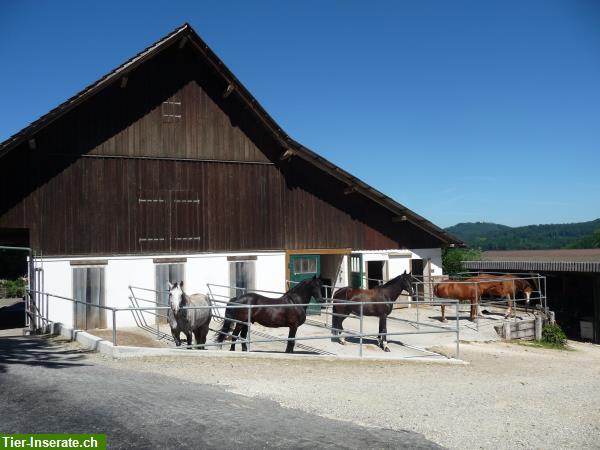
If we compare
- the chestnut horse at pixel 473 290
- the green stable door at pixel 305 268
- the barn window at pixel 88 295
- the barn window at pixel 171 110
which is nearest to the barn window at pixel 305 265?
the green stable door at pixel 305 268

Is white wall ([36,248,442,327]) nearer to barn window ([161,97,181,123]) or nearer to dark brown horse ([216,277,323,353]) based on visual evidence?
barn window ([161,97,181,123])

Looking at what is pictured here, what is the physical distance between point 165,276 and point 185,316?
6445 mm

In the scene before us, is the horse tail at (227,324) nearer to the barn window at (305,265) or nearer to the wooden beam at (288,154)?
the barn window at (305,265)

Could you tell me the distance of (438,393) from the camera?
960cm

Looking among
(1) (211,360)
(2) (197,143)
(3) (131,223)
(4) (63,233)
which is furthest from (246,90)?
(1) (211,360)

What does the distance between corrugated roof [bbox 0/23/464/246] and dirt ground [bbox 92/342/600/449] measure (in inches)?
320

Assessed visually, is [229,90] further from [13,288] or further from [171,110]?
[13,288]

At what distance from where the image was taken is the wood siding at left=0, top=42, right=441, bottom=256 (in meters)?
16.5

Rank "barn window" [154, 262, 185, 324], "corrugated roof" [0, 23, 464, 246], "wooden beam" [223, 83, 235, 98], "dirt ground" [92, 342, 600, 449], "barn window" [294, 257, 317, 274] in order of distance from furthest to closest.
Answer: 1. "barn window" [294, 257, 317, 274]
2. "wooden beam" [223, 83, 235, 98]
3. "barn window" [154, 262, 185, 324]
4. "corrugated roof" [0, 23, 464, 246]
5. "dirt ground" [92, 342, 600, 449]

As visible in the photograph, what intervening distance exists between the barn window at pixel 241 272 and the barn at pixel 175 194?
36 mm

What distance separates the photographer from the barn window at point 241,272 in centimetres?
1917

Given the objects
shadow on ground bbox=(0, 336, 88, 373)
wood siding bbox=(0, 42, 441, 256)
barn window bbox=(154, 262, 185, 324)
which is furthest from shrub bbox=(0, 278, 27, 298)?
shadow on ground bbox=(0, 336, 88, 373)

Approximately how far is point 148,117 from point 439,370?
12118mm

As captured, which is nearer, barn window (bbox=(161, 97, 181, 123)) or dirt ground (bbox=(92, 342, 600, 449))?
dirt ground (bbox=(92, 342, 600, 449))
